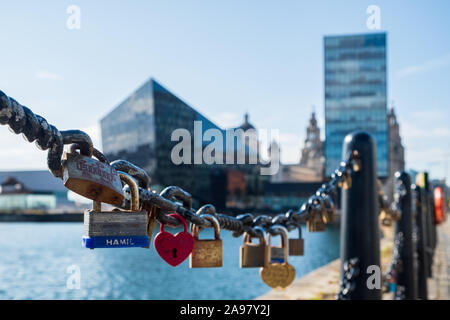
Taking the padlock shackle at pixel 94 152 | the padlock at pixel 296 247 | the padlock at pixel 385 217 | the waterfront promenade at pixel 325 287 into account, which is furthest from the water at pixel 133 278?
the padlock shackle at pixel 94 152

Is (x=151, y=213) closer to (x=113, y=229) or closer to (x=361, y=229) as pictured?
(x=113, y=229)

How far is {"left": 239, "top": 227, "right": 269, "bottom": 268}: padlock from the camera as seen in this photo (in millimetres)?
2605

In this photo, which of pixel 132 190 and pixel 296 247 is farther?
pixel 296 247

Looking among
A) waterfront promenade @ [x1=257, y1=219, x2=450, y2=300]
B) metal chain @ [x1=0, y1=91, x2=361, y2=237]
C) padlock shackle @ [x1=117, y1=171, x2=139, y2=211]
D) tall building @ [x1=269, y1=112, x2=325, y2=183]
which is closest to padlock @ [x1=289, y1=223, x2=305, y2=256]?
A: metal chain @ [x1=0, y1=91, x2=361, y2=237]

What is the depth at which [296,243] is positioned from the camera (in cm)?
309

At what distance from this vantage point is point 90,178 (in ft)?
4.43

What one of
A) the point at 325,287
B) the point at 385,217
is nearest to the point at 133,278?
the point at 325,287

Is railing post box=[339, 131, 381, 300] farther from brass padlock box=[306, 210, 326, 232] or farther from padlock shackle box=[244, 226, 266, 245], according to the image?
padlock shackle box=[244, 226, 266, 245]

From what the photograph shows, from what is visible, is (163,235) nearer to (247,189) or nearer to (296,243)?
(296,243)

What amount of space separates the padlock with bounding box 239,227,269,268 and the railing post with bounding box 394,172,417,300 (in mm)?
4312

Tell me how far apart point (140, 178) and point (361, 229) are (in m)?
2.26

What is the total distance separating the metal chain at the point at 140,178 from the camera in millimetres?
1251

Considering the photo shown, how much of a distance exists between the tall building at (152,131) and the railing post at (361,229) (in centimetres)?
4914

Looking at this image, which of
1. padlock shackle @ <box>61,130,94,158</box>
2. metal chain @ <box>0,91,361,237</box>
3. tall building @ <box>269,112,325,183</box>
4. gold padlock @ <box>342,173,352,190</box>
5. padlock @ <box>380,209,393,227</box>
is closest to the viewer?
metal chain @ <box>0,91,361,237</box>
